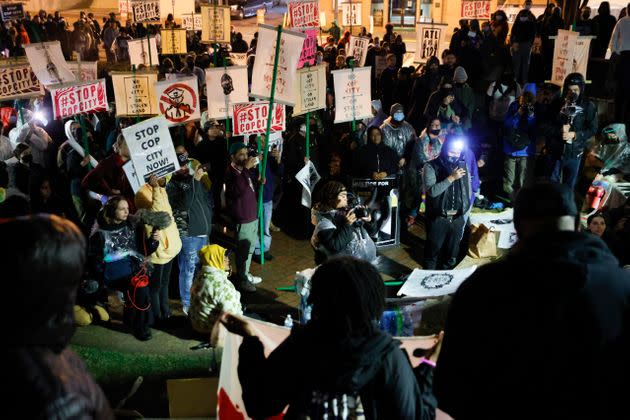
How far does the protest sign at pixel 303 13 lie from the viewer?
36.8 feet

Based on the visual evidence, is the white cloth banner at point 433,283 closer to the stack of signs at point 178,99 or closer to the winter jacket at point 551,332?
the stack of signs at point 178,99

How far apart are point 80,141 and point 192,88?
2.23 meters

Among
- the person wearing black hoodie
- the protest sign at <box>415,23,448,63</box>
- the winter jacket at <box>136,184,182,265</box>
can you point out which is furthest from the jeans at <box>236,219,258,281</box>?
the protest sign at <box>415,23,448,63</box>

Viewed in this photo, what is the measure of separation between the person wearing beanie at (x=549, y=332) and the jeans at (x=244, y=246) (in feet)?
21.0

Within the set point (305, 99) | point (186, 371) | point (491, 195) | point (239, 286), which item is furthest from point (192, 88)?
point (491, 195)

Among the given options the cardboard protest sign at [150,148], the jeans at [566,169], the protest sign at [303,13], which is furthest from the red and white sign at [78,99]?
the jeans at [566,169]

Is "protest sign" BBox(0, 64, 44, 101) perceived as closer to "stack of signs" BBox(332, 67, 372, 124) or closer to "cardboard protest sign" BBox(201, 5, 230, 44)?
"stack of signs" BBox(332, 67, 372, 124)

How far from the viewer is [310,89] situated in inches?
379

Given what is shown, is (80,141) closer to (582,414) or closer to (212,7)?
(212,7)

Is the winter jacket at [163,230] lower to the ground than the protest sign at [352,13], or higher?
lower

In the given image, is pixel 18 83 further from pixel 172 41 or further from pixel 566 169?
pixel 566 169

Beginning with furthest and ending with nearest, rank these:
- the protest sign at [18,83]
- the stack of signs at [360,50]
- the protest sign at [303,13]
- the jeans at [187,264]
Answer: the stack of signs at [360,50]
the protest sign at [303,13]
the protest sign at [18,83]
the jeans at [187,264]

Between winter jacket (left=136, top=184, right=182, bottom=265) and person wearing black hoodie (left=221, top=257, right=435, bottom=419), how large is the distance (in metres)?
4.75

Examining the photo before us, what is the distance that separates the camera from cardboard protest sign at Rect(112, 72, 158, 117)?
9156 mm
